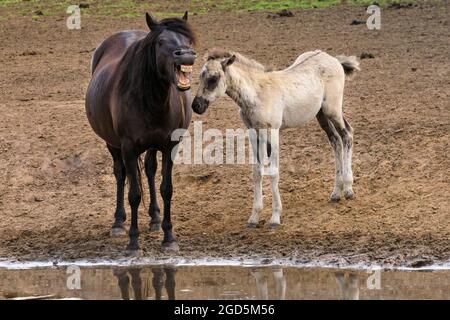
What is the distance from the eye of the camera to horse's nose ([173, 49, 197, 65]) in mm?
10373

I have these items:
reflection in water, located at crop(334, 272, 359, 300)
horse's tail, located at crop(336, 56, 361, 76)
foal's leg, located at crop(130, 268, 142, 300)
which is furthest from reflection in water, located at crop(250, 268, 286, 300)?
horse's tail, located at crop(336, 56, 361, 76)

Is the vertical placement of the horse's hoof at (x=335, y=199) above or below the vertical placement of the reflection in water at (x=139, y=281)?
above

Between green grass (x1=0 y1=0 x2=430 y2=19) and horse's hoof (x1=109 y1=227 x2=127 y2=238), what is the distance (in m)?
11.0

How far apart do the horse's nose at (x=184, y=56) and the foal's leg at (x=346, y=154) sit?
2.51 meters

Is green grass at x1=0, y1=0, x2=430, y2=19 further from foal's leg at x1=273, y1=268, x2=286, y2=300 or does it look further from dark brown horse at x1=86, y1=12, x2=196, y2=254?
foal's leg at x1=273, y1=268, x2=286, y2=300

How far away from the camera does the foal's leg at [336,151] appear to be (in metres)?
12.4

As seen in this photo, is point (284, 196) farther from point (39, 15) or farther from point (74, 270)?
point (39, 15)

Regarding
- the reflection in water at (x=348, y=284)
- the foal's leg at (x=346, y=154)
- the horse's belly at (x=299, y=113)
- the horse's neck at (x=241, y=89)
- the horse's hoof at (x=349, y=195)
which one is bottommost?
the reflection in water at (x=348, y=284)

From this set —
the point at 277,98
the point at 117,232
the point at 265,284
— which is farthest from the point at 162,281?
the point at 277,98

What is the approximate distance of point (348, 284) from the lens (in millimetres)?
9977

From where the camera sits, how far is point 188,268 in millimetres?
10844

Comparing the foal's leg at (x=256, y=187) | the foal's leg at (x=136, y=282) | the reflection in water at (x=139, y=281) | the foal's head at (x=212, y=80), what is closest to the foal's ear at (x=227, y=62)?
the foal's head at (x=212, y=80)

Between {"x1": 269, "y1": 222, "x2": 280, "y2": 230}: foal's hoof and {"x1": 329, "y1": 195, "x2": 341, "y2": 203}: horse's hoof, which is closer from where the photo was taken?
{"x1": 269, "y1": 222, "x2": 280, "y2": 230}: foal's hoof

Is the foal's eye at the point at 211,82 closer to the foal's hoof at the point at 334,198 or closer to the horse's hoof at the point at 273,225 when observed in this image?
the horse's hoof at the point at 273,225
